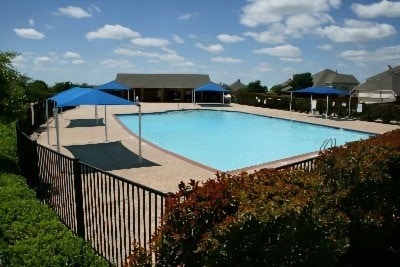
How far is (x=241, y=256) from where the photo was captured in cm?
296

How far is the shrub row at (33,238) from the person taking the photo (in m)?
3.49

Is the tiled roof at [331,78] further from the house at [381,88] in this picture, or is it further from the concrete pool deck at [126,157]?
the concrete pool deck at [126,157]

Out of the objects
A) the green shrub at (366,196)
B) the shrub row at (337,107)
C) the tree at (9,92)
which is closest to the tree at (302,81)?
the shrub row at (337,107)

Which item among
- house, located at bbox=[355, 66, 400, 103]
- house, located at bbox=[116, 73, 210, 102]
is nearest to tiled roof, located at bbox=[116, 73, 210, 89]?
house, located at bbox=[116, 73, 210, 102]

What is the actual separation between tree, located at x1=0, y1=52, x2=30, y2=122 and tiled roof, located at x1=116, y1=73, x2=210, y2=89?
4377 cm

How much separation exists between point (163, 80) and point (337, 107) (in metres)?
30.4

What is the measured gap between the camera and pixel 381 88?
57281mm

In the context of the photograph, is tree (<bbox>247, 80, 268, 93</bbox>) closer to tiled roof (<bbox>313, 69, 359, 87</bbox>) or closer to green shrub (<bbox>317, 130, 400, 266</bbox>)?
tiled roof (<bbox>313, 69, 359, 87</bbox>)

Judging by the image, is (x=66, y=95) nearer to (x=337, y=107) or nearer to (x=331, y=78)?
(x=337, y=107)

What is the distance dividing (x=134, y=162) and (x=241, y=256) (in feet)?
33.9

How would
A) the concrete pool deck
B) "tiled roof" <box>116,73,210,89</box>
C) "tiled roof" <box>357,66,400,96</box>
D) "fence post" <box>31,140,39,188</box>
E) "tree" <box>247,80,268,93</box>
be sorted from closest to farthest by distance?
"fence post" <box>31,140,39,188</box> → the concrete pool deck → "tiled roof" <box>116,73,210,89</box> → "tiled roof" <box>357,66,400,96</box> → "tree" <box>247,80,268,93</box>

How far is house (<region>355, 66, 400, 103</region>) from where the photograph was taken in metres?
55.7

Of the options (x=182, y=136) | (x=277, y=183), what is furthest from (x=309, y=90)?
(x=277, y=183)

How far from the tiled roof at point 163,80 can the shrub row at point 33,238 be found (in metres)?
48.5
